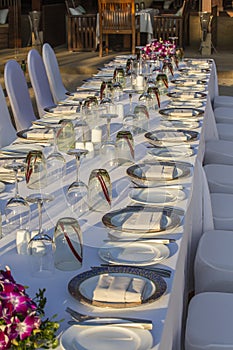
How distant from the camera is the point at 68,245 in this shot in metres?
2.02

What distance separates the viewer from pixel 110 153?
316 centimetres

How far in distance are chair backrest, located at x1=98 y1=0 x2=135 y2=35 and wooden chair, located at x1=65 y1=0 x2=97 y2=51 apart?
0.68m

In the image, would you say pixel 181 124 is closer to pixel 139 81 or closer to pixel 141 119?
pixel 141 119

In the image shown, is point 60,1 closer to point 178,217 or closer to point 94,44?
point 94,44

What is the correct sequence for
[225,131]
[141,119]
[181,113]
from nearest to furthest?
[141,119] < [181,113] < [225,131]

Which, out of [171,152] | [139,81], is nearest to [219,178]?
[171,152]

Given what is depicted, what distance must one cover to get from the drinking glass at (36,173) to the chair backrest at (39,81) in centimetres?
285

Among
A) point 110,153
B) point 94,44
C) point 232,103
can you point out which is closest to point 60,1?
point 94,44

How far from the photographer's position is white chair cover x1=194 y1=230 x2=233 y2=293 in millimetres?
2746

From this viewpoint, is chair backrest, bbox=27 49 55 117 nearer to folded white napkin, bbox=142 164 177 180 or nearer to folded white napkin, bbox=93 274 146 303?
folded white napkin, bbox=142 164 177 180

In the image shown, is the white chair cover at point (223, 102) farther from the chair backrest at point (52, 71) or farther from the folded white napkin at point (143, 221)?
the folded white napkin at point (143, 221)

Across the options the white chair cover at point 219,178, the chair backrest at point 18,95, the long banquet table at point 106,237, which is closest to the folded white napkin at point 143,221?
the long banquet table at point 106,237

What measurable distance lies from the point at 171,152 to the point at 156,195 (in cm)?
75

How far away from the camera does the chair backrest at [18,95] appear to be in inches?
196
